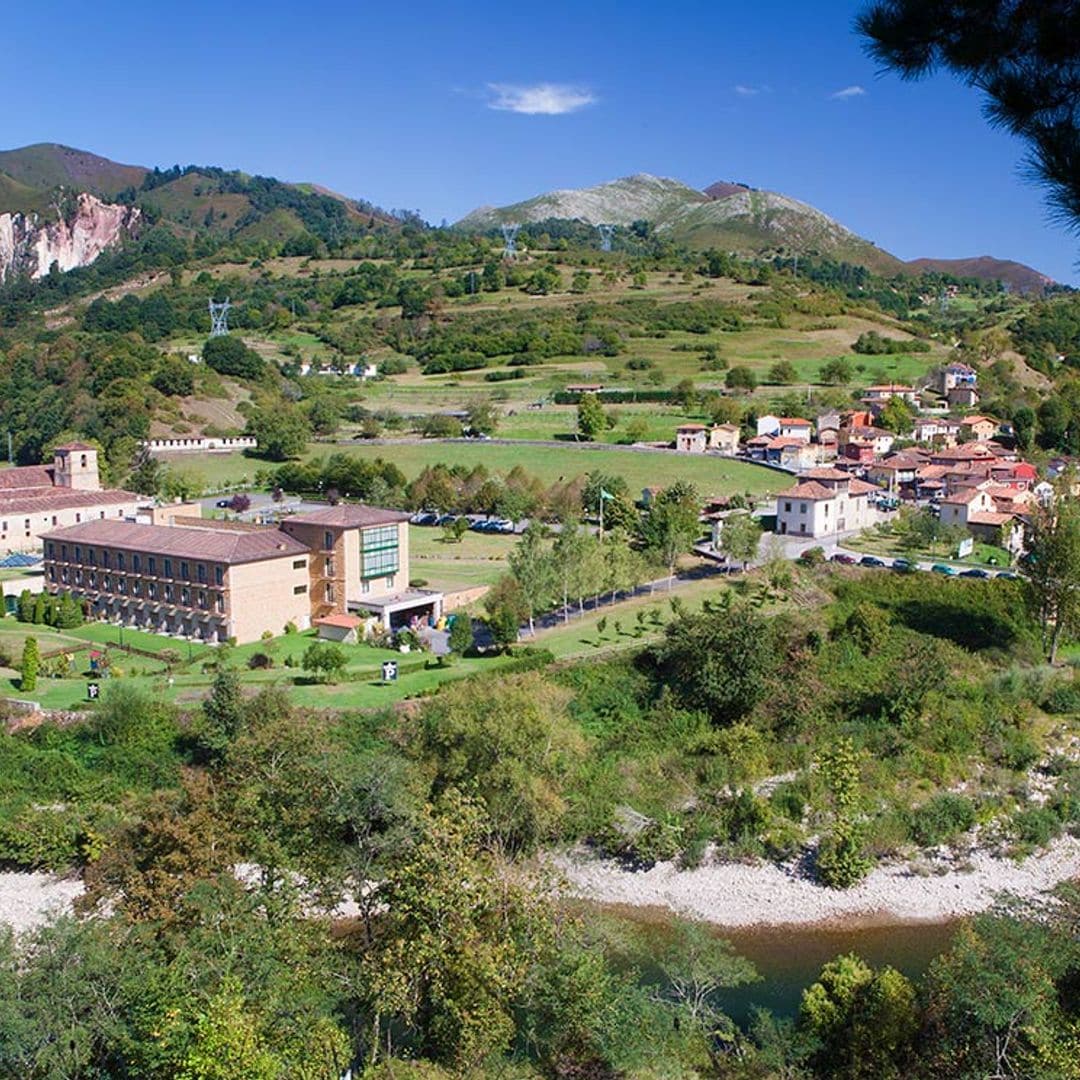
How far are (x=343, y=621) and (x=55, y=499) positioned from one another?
55.0 ft

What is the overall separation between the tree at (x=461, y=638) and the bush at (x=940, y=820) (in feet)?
32.7

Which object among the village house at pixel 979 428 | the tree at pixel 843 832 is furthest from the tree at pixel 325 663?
the village house at pixel 979 428

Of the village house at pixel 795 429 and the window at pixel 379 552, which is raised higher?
the village house at pixel 795 429

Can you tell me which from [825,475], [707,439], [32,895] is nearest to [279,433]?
[707,439]

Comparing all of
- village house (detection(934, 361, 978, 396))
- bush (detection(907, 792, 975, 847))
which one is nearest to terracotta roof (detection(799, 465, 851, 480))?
bush (detection(907, 792, 975, 847))

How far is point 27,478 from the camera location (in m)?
43.9

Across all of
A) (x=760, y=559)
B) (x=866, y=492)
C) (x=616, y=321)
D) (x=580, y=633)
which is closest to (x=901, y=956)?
(x=580, y=633)

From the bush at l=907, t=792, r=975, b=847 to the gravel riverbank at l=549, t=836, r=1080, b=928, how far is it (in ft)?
1.88

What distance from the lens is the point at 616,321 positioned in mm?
79125

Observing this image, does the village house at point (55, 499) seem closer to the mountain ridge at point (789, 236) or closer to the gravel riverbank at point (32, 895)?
the gravel riverbank at point (32, 895)

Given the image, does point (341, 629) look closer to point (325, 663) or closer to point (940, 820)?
point (325, 663)

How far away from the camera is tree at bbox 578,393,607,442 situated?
5162cm

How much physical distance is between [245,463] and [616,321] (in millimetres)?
34225

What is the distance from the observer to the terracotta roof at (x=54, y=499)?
3850 centimetres
